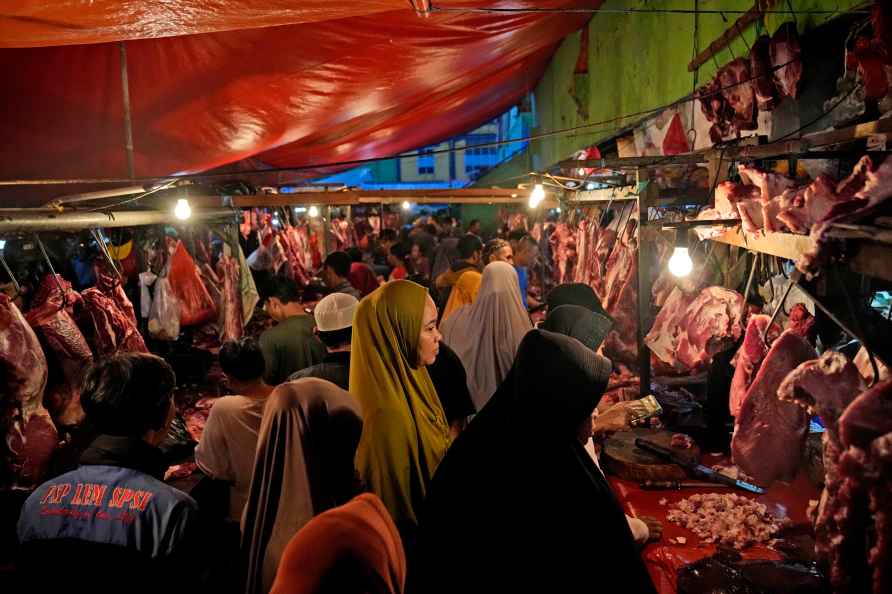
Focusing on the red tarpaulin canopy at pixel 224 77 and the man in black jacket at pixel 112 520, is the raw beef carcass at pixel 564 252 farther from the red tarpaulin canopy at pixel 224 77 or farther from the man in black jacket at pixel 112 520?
the man in black jacket at pixel 112 520

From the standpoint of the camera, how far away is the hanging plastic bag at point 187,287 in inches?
278

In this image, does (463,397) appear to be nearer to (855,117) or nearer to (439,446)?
(439,446)

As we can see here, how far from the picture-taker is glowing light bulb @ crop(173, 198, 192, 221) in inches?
247

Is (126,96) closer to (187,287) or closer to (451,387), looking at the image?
(187,287)

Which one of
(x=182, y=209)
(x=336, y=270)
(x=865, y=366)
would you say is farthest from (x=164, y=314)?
(x=865, y=366)

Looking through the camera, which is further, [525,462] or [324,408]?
[324,408]

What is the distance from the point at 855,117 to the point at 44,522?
13.5 ft

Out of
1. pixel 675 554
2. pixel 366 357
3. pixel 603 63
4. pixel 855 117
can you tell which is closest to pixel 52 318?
pixel 366 357

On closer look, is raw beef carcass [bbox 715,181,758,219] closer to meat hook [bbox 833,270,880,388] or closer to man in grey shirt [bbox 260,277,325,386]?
meat hook [bbox 833,270,880,388]

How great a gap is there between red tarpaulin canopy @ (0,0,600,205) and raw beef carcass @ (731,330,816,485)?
261 centimetres

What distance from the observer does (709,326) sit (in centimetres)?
404

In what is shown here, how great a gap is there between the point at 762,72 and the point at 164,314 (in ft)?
20.2

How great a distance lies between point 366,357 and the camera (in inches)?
128

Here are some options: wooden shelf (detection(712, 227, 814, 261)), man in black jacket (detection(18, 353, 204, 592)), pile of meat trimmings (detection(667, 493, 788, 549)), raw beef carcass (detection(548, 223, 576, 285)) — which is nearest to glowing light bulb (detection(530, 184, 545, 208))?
raw beef carcass (detection(548, 223, 576, 285))
